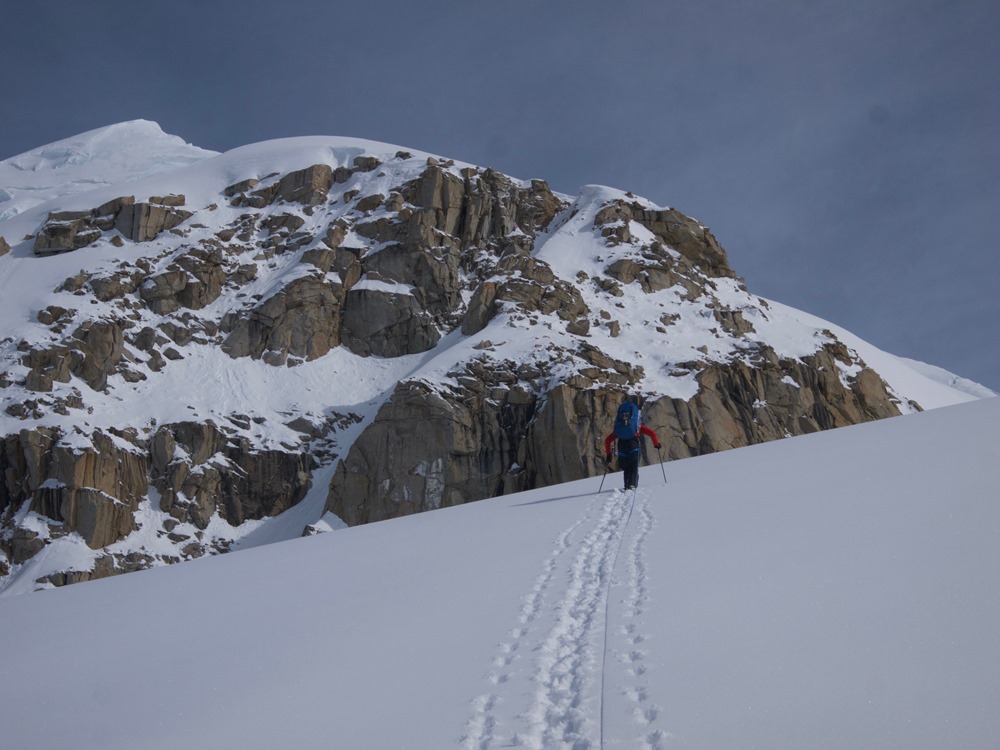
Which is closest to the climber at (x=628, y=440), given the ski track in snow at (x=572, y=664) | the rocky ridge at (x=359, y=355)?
the ski track in snow at (x=572, y=664)

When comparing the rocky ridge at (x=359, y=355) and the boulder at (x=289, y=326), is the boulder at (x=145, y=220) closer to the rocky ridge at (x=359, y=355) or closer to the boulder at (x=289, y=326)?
the rocky ridge at (x=359, y=355)

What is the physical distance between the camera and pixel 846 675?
391cm

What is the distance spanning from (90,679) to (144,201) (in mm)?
67875

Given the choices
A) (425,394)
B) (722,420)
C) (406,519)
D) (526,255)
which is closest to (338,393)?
(425,394)

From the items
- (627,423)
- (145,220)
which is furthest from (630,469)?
(145,220)

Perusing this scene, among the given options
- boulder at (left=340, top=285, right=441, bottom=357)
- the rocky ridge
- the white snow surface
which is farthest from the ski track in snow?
boulder at (left=340, top=285, right=441, bottom=357)

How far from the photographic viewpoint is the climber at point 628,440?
12.7 metres

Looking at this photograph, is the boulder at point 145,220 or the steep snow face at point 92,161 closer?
the boulder at point 145,220

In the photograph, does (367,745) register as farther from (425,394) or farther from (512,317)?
(512,317)

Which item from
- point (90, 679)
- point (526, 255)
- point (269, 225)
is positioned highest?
point (269, 225)

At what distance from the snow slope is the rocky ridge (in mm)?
33926

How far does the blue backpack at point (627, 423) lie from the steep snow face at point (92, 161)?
96.8 metres

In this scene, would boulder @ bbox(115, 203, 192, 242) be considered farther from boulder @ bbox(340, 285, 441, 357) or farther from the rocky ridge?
boulder @ bbox(340, 285, 441, 357)

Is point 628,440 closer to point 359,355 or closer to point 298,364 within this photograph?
point 298,364
